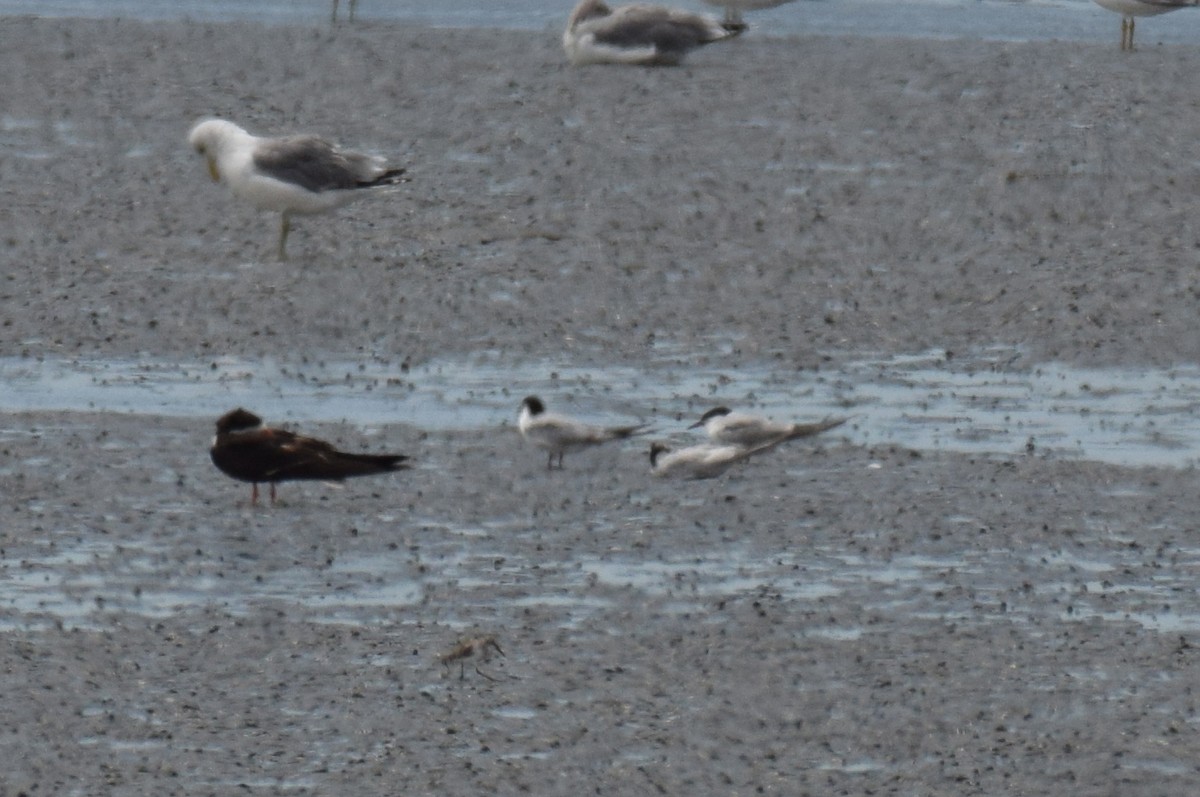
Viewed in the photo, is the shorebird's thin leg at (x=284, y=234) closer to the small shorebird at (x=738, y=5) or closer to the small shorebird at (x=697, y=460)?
the small shorebird at (x=697, y=460)

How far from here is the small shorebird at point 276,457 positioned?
895cm

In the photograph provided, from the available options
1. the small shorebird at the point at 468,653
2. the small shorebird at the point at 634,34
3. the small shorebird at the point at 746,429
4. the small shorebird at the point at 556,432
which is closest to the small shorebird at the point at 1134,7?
the small shorebird at the point at 634,34

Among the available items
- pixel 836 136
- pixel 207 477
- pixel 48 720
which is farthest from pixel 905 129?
pixel 48 720

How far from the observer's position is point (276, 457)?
29.3 feet

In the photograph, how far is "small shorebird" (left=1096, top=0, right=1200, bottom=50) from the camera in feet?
67.6

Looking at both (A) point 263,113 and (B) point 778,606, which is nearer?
(B) point 778,606

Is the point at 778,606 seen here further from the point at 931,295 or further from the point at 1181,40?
the point at 1181,40

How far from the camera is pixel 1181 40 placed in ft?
71.8

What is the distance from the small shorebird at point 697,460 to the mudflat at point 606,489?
12cm

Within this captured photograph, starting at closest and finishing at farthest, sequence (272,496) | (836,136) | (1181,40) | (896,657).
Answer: (896,657) < (272,496) < (836,136) < (1181,40)

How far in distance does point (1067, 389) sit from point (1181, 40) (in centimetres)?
1187

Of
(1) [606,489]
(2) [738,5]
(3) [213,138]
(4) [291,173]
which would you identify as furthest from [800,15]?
(1) [606,489]

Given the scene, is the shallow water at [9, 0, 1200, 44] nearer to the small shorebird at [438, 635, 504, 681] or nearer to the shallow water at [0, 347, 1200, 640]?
the shallow water at [0, 347, 1200, 640]

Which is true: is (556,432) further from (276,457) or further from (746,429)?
(276,457)
